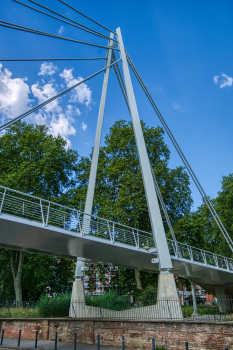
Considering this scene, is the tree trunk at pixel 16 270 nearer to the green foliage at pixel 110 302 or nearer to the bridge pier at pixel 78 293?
the green foliage at pixel 110 302

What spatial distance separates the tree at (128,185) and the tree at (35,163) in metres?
1.98

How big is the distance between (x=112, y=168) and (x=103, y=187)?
267 centimetres

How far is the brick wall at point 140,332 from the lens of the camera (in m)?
9.38

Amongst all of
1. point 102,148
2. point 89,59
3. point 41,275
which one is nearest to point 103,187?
point 102,148

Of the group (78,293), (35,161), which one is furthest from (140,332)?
(35,161)

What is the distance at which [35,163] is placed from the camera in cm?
2947

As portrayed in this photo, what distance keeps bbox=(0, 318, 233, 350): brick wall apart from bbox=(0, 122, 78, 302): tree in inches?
615

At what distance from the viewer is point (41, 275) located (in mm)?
26469

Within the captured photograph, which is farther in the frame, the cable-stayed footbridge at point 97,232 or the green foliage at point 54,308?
the green foliage at point 54,308

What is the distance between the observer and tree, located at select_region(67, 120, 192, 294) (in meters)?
26.4

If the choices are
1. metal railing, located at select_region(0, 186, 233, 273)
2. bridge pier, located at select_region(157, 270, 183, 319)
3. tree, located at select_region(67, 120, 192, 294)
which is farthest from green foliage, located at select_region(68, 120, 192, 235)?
bridge pier, located at select_region(157, 270, 183, 319)

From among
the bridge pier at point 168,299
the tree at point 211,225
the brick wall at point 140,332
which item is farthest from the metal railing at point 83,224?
the tree at point 211,225

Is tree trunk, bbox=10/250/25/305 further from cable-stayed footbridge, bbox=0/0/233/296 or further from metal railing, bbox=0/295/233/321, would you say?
cable-stayed footbridge, bbox=0/0/233/296

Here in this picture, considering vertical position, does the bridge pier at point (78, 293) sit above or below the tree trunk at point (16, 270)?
below
